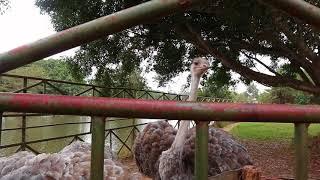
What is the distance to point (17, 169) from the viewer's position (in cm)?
243

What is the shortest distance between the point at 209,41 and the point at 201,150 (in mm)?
8013

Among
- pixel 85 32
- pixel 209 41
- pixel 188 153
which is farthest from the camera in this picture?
pixel 209 41

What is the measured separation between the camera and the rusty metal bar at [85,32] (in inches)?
39.1

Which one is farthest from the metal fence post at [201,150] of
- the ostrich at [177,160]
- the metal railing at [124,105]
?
the ostrich at [177,160]

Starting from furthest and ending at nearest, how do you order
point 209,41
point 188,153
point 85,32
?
point 209,41, point 188,153, point 85,32

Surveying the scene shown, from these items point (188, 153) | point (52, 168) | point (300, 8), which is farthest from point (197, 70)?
point (300, 8)

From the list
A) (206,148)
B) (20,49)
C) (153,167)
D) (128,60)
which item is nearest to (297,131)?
(206,148)

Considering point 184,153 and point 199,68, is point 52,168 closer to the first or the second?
point 184,153

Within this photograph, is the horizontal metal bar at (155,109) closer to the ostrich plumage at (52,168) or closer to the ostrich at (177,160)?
the ostrich plumage at (52,168)

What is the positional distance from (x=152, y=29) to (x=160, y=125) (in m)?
2.91

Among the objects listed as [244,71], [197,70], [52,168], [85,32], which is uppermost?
[244,71]

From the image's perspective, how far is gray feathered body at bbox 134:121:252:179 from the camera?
4348 mm

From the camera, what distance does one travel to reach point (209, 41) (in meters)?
8.98

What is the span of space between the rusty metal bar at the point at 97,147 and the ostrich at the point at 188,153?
307 cm
